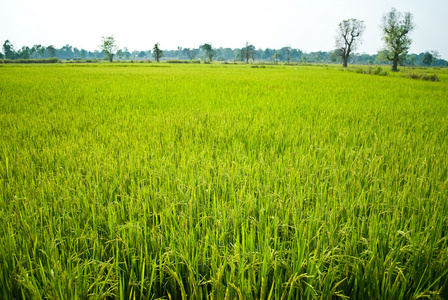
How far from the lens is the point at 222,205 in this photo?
1.57 m

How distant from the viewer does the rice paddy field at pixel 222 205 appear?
1068mm

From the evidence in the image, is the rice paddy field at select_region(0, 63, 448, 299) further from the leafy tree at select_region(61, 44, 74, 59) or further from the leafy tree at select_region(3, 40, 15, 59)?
the leafy tree at select_region(61, 44, 74, 59)

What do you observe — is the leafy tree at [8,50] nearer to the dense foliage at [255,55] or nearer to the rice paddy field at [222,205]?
the dense foliage at [255,55]

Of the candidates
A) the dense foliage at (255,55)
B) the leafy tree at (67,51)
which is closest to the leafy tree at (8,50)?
the dense foliage at (255,55)

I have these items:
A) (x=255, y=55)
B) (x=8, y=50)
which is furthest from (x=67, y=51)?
(x=255, y=55)

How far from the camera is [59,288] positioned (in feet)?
3.05

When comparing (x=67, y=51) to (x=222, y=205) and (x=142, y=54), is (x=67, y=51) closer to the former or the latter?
(x=142, y=54)

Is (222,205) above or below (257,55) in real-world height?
below

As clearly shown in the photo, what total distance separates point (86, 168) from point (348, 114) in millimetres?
4583

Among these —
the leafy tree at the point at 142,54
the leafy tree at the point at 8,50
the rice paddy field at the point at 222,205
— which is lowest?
the rice paddy field at the point at 222,205

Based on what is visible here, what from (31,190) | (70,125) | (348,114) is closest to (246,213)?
(31,190)

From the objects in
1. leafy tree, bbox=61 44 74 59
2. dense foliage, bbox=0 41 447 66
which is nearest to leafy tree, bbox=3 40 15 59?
dense foliage, bbox=0 41 447 66

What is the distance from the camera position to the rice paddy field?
107cm

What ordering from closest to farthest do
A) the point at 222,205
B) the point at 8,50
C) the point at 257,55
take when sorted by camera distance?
the point at 222,205, the point at 8,50, the point at 257,55
